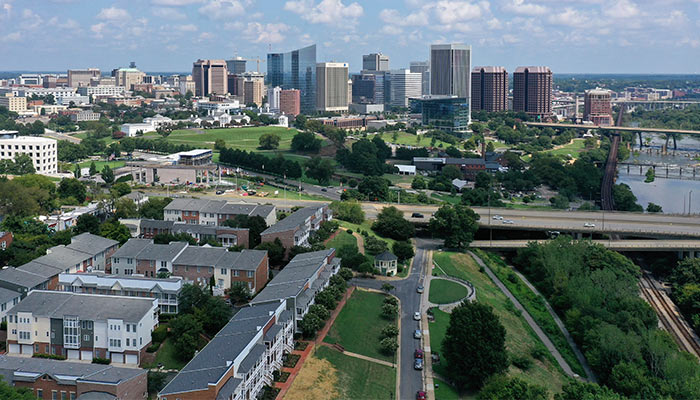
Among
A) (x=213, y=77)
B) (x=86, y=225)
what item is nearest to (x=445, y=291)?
(x=86, y=225)

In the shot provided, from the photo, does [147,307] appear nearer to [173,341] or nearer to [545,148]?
[173,341]

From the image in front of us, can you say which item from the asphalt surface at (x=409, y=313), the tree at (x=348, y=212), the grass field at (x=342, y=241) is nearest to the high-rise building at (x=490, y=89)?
the tree at (x=348, y=212)

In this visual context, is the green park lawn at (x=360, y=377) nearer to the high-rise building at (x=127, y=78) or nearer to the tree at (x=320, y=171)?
the tree at (x=320, y=171)

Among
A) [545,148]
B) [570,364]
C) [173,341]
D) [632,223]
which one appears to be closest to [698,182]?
[545,148]

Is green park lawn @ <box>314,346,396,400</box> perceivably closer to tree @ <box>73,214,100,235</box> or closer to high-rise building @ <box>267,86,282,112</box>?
tree @ <box>73,214,100,235</box>

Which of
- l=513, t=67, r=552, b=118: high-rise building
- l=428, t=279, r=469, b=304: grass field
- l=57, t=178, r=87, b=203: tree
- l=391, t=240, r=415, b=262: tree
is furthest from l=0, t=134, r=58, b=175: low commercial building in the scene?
l=513, t=67, r=552, b=118: high-rise building

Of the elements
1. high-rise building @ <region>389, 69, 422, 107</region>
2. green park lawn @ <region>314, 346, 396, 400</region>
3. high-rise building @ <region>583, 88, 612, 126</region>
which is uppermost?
high-rise building @ <region>389, 69, 422, 107</region>
